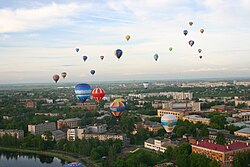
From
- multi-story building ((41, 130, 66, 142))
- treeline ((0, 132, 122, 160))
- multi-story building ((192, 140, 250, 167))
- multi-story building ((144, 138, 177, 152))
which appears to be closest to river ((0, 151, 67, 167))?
treeline ((0, 132, 122, 160))

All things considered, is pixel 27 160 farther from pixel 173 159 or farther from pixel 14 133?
pixel 173 159

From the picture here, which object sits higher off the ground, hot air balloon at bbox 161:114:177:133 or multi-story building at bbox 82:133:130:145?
Result: hot air balloon at bbox 161:114:177:133

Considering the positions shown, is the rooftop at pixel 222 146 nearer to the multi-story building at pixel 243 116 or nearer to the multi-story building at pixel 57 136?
the multi-story building at pixel 57 136

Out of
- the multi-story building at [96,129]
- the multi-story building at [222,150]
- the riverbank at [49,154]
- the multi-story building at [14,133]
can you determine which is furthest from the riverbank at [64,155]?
the multi-story building at [222,150]

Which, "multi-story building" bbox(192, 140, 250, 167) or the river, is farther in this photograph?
the river

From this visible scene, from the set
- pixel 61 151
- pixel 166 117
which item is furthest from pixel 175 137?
pixel 61 151

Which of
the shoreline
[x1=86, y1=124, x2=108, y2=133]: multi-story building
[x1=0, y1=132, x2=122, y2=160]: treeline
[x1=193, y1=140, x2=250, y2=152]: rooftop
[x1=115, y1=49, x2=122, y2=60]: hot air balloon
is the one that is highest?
[x1=115, y1=49, x2=122, y2=60]: hot air balloon

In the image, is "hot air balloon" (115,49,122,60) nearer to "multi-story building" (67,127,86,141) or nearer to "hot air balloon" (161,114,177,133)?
"hot air balloon" (161,114,177,133)

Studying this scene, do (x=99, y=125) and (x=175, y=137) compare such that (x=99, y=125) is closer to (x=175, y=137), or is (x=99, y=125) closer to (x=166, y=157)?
(x=175, y=137)
